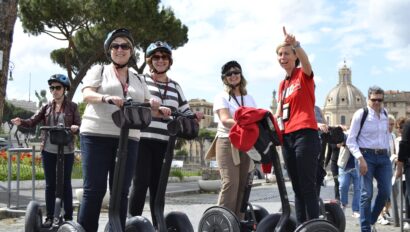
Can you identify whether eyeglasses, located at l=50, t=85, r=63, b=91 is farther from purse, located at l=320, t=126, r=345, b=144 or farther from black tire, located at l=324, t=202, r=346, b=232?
black tire, located at l=324, t=202, r=346, b=232

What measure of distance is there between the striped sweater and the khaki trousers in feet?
1.96

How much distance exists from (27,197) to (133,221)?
7.46 meters

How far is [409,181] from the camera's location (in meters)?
6.15

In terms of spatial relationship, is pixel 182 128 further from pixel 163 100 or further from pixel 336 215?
pixel 336 215

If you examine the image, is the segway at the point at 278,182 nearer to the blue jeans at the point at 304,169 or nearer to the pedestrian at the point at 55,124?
the blue jeans at the point at 304,169

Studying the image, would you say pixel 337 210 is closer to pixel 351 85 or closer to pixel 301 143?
pixel 301 143

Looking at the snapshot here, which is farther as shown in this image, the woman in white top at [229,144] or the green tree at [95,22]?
the green tree at [95,22]

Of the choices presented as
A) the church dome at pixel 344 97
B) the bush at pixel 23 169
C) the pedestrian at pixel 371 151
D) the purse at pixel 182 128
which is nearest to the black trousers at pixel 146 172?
→ the purse at pixel 182 128

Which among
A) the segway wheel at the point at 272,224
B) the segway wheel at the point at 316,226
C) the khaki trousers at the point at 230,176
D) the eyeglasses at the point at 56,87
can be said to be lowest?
the segway wheel at the point at 272,224

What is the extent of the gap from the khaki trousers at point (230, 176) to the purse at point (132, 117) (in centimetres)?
173

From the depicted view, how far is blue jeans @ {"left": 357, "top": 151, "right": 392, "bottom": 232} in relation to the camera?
19.4ft

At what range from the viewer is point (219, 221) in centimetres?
494

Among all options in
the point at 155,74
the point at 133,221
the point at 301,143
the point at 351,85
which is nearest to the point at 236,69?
the point at 155,74

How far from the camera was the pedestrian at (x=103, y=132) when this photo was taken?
13.2ft
